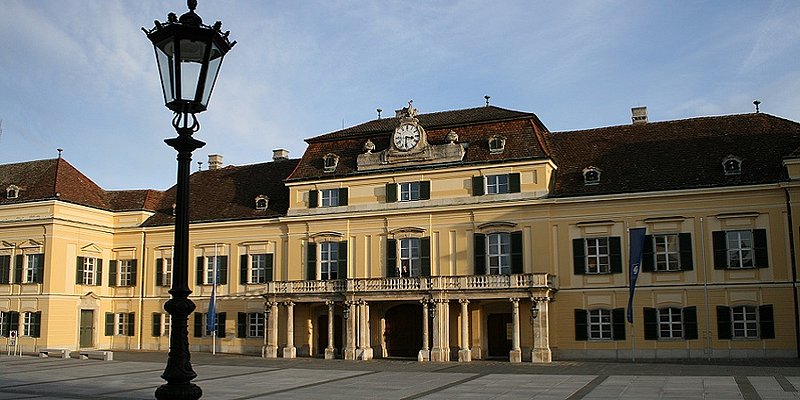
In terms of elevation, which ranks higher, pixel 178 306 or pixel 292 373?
pixel 178 306

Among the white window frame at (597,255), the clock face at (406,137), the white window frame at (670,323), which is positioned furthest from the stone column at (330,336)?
the white window frame at (670,323)

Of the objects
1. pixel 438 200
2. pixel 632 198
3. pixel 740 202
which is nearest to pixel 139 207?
pixel 438 200

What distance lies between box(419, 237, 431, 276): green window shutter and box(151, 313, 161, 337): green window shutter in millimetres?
17154

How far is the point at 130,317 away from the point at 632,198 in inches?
1193

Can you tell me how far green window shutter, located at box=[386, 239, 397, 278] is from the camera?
138 feet

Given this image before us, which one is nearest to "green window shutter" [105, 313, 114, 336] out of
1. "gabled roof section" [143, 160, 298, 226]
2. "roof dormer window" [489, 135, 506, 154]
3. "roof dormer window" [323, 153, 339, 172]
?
"gabled roof section" [143, 160, 298, 226]

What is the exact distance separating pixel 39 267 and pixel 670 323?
34.1m

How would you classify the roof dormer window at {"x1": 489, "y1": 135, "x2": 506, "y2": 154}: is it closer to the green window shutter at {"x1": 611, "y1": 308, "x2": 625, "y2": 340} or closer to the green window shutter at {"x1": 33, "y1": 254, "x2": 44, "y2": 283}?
the green window shutter at {"x1": 611, "y1": 308, "x2": 625, "y2": 340}

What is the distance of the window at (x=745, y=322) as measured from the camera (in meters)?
35.4

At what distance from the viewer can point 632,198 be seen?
38.1 meters

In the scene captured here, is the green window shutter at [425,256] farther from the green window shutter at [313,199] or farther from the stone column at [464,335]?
the green window shutter at [313,199]

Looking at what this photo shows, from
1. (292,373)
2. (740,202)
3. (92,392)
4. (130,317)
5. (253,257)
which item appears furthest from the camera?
(130,317)

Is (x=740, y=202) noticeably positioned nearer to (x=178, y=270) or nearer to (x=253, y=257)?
(x=253, y=257)

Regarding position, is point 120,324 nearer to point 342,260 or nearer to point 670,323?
point 342,260
